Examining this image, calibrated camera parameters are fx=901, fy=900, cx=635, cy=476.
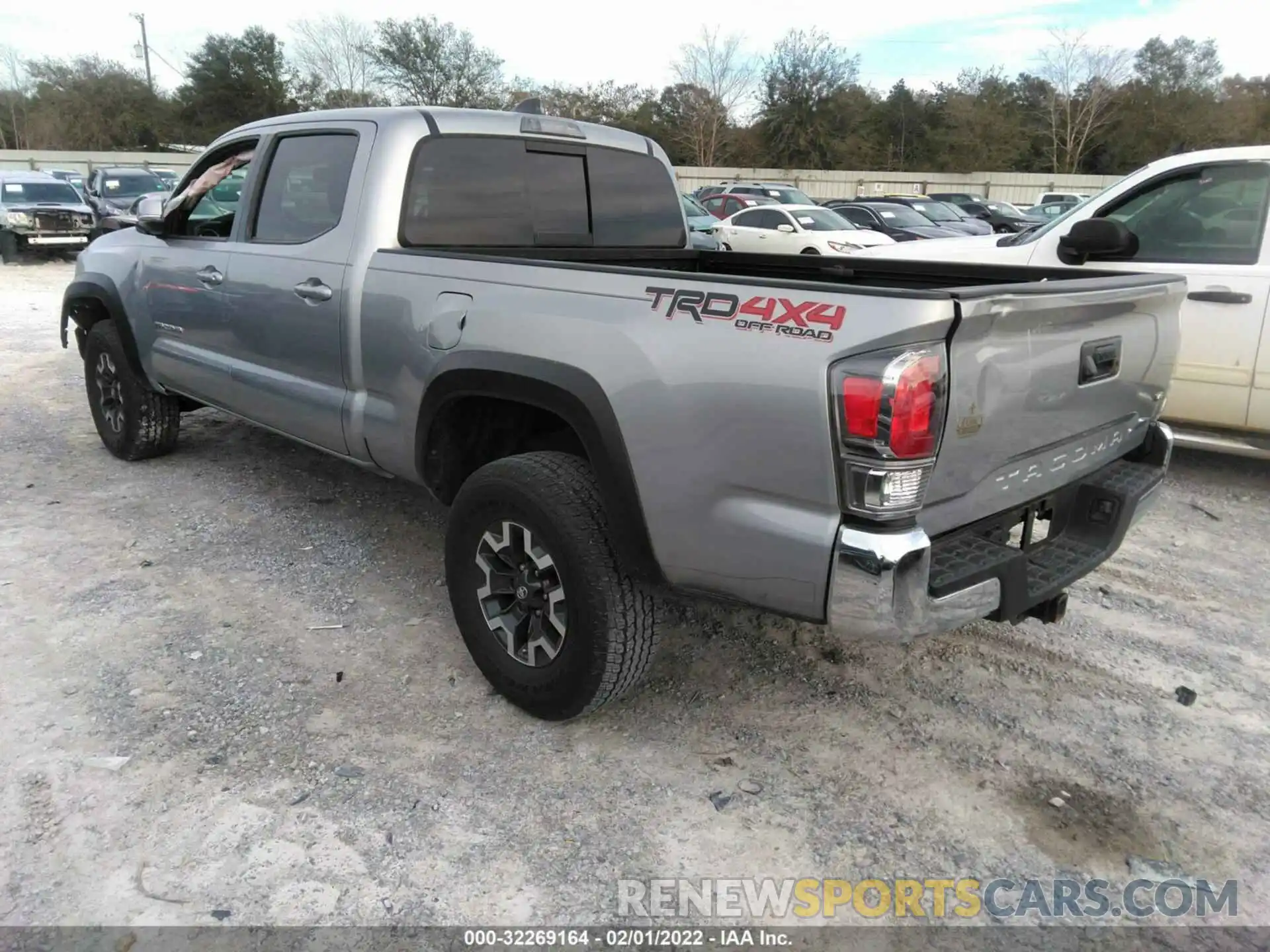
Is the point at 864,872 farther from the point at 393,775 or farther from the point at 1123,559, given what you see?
the point at 1123,559

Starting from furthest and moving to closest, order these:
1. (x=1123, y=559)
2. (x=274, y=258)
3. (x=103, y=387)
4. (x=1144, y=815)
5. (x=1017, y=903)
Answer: (x=103, y=387)
(x=1123, y=559)
(x=274, y=258)
(x=1144, y=815)
(x=1017, y=903)

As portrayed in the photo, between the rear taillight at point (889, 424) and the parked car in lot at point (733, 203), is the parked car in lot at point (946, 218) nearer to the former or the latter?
the parked car in lot at point (733, 203)

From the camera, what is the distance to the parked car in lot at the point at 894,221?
61.6 feet

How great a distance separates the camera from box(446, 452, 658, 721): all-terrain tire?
2.65m

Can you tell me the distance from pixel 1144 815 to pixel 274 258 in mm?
3814

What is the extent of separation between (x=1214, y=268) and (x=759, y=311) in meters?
4.14

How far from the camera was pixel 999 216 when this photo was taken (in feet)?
85.0

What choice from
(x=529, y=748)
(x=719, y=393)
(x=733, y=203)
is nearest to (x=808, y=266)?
(x=719, y=393)

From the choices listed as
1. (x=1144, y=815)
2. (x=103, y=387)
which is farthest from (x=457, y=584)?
(x=103, y=387)

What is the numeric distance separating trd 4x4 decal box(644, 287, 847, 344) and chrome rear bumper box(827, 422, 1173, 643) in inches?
19.2

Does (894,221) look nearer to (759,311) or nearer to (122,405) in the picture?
(122,405)

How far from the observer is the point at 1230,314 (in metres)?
5.00

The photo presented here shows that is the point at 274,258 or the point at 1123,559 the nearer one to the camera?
the point at 274,258

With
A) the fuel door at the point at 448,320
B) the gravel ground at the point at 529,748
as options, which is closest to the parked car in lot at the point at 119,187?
the gravel ground at the point at 529,748
